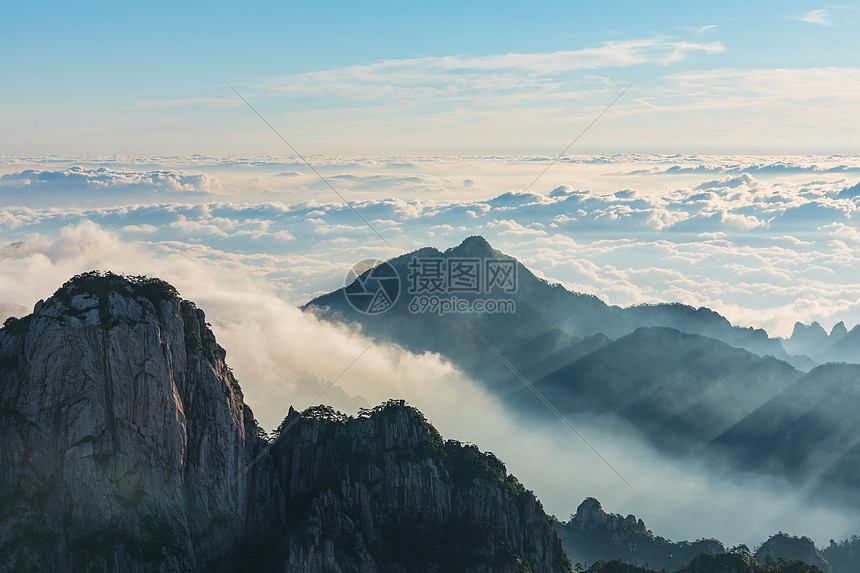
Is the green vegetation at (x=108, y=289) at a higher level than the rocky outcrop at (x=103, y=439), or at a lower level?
higher

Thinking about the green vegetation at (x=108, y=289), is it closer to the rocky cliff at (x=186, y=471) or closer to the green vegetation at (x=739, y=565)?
the rocky cliff at (x=186, y=471)

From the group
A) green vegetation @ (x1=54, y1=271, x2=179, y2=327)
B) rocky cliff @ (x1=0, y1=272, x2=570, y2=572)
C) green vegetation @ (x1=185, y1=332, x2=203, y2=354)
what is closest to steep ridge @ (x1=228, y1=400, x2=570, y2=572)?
rocky cliff @ (x1=0, y1=272, x2=570, y2=572)

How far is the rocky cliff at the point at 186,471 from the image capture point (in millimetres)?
97875

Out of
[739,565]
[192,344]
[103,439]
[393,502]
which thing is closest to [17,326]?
[103,439]

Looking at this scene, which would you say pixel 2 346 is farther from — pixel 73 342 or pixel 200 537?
pixel 200 537

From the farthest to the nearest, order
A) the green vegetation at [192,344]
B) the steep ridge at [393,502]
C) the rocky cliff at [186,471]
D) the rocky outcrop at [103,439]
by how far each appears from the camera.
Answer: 1. the steep ridge at [393,502]
2. the green vegetation at [192,344]
3. the rocky cliff at [186,471]
4. the rocky outcrop at [103,439]

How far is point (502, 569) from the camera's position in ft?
436

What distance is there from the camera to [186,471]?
111m

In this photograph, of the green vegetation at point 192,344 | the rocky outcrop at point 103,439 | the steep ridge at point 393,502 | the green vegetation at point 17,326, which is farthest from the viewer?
the steep ridge at point 393,502

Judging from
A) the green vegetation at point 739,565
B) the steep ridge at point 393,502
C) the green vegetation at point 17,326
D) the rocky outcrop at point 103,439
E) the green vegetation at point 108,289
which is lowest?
the green vegetation at point 739,565

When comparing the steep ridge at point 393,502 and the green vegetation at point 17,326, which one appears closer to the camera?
the green vegetation at point 17,326

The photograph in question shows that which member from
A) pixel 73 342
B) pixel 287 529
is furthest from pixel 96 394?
pixel 287 529

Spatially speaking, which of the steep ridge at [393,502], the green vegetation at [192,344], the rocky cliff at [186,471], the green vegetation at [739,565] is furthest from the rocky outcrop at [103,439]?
the green vegetation at [739,565]

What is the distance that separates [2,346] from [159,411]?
84.7 feet
